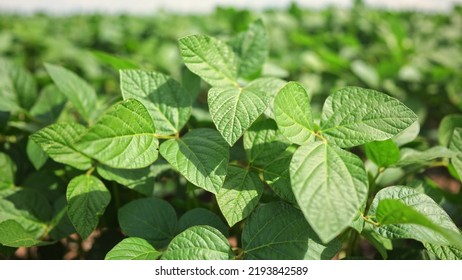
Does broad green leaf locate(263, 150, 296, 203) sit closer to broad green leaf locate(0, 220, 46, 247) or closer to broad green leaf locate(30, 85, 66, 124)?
broad green leaf locate(0, 220, 46, 247)

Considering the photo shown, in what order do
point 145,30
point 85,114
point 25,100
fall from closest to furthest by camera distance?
point 85,114 → point 25,100 → point 145,30

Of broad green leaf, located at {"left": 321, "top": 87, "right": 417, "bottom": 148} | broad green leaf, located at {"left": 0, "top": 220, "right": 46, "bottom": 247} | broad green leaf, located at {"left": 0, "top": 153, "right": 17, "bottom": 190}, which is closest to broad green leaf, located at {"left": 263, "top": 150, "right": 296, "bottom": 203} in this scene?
broad green leaf, located at {"left": 321, "top": 87, "right": 417, "bottom": 148}

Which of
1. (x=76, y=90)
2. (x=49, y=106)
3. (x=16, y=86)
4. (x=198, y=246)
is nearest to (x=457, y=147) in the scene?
(x=198, y=246)

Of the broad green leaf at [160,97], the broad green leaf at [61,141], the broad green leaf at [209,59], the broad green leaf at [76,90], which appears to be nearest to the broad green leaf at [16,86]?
the broad green leaf at [76,90]

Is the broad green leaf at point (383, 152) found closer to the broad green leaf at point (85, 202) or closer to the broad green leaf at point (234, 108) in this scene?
the broad green leaf at point (234, 108)

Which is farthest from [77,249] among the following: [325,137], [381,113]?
[381,113]
